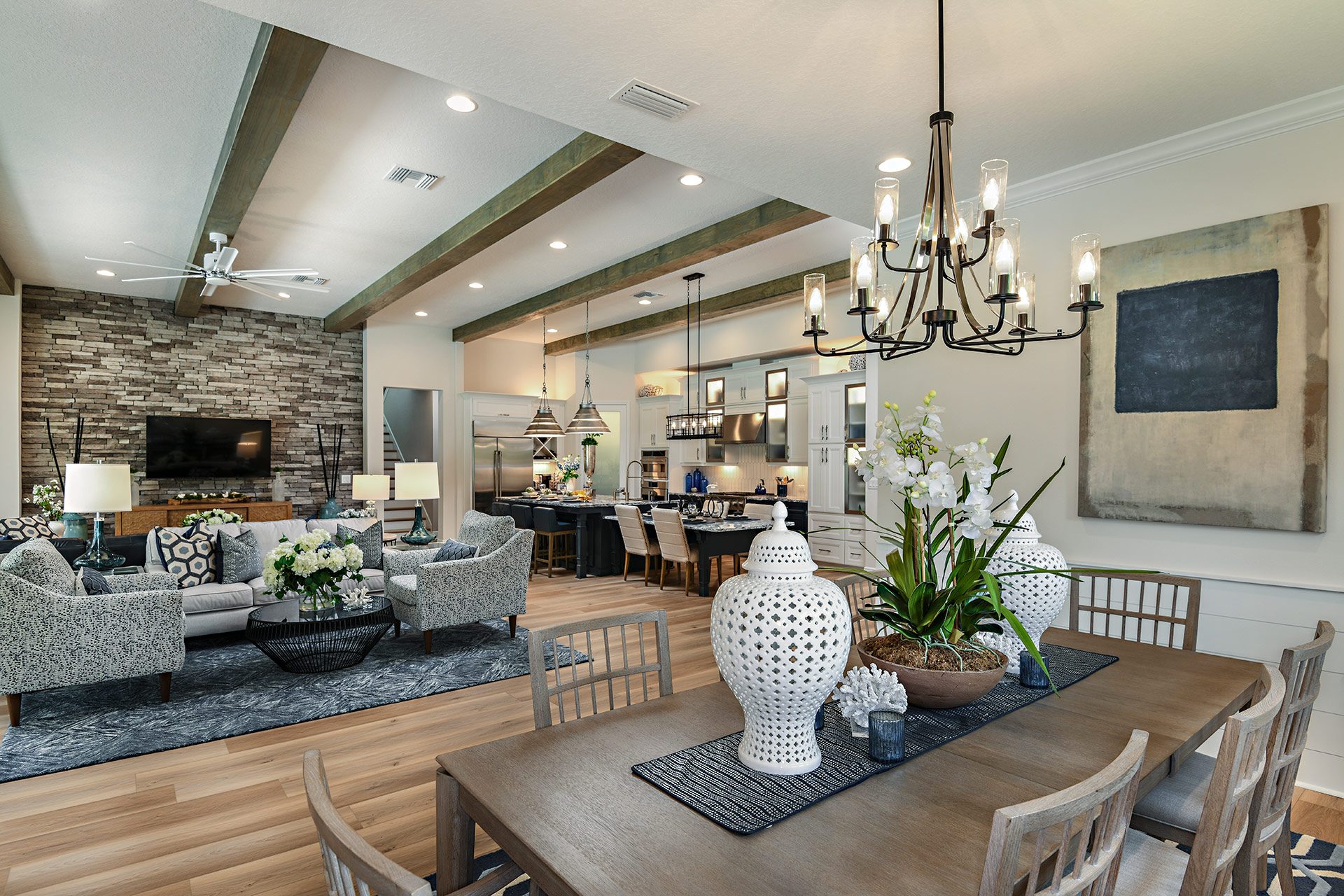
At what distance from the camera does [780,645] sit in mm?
1218

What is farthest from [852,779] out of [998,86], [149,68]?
[149,68]

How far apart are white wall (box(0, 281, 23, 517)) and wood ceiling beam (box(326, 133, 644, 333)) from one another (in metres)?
3.30

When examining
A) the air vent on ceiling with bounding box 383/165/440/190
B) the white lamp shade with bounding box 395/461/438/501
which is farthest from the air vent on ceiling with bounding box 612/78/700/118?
the white lamp shade with bounding box 395/461/438/501

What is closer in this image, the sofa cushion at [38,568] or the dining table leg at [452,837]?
the dining table leg at [452,837]

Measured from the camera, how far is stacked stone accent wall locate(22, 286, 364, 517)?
7.24 meters

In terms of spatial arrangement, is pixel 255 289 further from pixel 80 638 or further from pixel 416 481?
pixel 80 638

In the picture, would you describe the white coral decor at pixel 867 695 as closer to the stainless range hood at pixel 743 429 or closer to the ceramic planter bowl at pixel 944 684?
the ceramic planter bowl at pixel 944 684

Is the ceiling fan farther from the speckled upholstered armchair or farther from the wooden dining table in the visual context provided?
the wooden dining table

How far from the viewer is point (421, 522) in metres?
6.54

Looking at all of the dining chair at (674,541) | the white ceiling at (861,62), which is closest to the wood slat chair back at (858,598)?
the white ceiling at (861,62)

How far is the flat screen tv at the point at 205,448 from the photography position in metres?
7.66

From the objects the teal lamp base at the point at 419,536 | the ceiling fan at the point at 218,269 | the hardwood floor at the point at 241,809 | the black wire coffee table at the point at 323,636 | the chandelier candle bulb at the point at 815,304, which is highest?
the ceiling fan at the point at 218,269

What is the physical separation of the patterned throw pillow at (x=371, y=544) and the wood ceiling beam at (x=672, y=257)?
2904 millimetres

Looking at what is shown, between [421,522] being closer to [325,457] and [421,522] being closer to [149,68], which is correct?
[325,457]
